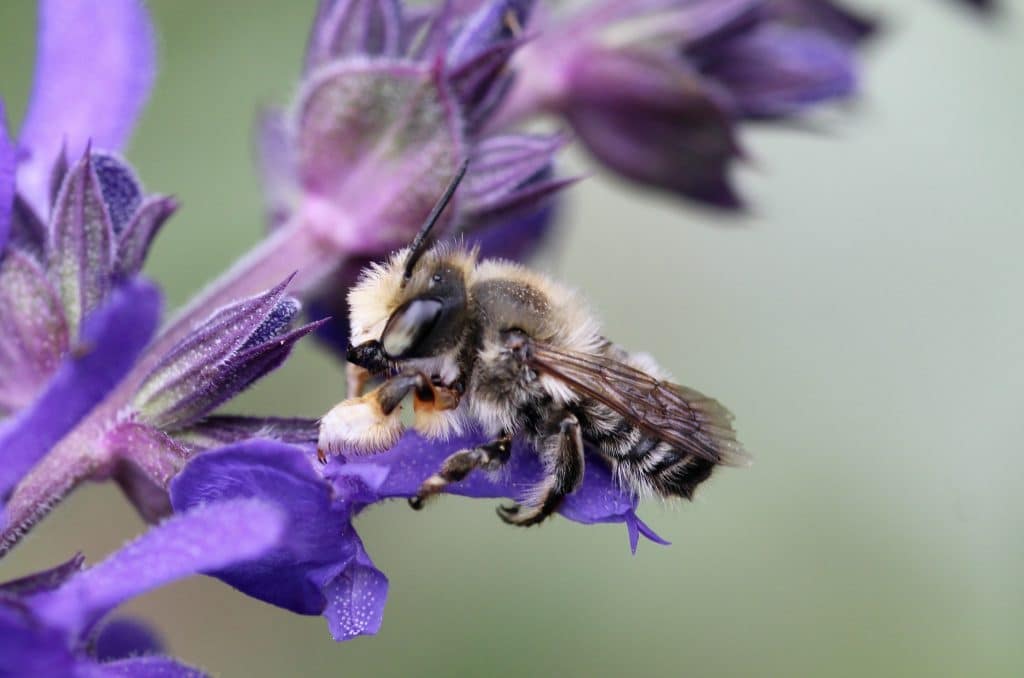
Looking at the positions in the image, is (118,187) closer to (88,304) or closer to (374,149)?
(88,304)

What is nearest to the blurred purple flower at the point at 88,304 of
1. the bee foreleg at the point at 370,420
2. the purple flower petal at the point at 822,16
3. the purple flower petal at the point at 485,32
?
the bee foreleg at the point at 370,420

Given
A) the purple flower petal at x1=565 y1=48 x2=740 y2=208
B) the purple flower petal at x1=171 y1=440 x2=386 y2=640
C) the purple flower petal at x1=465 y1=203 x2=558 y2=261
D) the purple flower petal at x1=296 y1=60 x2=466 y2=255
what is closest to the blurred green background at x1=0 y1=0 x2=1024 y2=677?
the purple flower petal at x1=465 y1=203 x2=558 y2=261

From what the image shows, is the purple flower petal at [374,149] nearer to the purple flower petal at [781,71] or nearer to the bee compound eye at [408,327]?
the bee compound eye at [408,327]

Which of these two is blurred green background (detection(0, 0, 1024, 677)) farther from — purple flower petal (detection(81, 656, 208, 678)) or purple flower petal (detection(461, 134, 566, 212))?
purple flower petal (detection(81, 656, 208, 678))

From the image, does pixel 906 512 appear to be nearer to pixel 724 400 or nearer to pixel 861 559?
pixel 861 559

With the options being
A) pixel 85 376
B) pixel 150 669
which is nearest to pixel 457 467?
pixel 150 669

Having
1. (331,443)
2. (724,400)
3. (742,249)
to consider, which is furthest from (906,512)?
(331,443)
